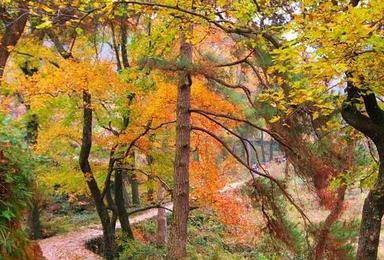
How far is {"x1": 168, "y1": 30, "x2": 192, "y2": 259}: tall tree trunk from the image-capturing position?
10070mm

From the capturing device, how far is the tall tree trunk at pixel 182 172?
10.1 metres

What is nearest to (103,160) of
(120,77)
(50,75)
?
(120,77)

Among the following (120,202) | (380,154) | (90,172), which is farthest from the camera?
(120,202)

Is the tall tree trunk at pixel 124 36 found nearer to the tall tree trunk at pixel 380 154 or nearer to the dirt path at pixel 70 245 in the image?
the dirt path at pixel 70 245

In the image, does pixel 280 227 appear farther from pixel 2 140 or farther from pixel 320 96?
pixel 2 140

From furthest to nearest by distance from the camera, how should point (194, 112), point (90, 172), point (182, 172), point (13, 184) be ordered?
point (90, 172), point (194, 112), point (182, 172), point (13, 184)

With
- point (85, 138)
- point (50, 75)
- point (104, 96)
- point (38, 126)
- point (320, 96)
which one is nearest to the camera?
point (320, 96)

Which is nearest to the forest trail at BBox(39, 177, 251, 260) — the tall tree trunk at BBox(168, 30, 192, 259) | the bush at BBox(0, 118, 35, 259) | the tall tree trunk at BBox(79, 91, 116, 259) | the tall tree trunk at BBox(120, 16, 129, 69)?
the tall tree trunk at BBox(79, 91, 116, 259)

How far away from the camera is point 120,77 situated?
11281 mm

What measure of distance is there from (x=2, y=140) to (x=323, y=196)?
7250 mm

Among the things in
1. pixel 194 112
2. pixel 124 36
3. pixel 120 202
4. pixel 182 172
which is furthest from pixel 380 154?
pixel 120 202

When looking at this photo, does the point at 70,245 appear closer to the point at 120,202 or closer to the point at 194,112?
the point at 120,202

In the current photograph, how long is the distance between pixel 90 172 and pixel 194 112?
365 centimetres

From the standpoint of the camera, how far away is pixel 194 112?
11.0 m
